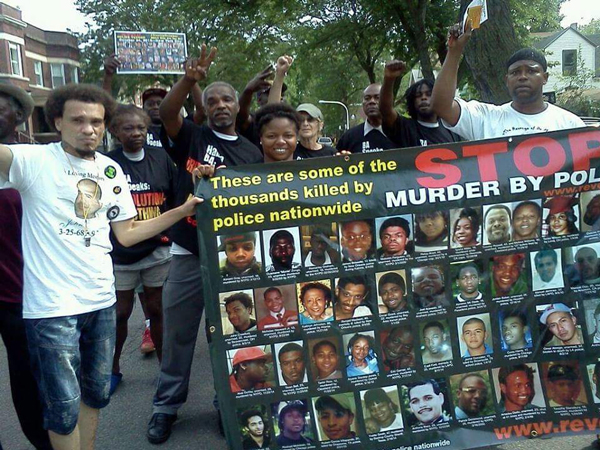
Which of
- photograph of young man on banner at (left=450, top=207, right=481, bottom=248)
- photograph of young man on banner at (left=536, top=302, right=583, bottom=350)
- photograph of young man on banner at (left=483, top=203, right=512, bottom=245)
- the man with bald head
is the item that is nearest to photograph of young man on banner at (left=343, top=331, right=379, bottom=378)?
photograph of young man on banner at (left=450, top=207, right=481, bottom=248)

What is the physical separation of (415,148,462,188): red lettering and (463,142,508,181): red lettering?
9 cm

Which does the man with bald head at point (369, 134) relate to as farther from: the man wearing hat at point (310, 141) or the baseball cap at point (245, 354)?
the baseball cap at point (245, 354)

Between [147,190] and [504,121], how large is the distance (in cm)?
255

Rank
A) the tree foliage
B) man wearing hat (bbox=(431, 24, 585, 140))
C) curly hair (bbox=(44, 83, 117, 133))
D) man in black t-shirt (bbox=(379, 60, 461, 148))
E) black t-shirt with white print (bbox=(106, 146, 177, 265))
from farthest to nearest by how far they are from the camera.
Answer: the tree foliage
black t-shirt with white print (bbox=(106, 146, 177, 265))
man in black t-shirt (bbox=(379, 60, 461, 148))
man wearing hat (bbox=(431, 24, 585, 140))
curly hair (bbox=(44, 83, 117, 133))

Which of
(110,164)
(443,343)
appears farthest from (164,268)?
(443,343)

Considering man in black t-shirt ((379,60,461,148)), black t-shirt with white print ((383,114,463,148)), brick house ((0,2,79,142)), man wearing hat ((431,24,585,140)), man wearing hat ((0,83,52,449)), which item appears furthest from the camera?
brick house ((0,2,79,142))

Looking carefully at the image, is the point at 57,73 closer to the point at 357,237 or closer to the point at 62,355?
the point at 62,355

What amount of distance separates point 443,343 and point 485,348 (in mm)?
224

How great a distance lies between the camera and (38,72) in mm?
39250

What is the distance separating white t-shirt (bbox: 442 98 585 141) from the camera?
135 inches

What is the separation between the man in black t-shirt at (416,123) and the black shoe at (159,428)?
247 centimetres

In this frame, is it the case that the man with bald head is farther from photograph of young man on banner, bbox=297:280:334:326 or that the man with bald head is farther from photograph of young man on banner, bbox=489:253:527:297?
photograph of young man on banner, bbox=297:280:334:326

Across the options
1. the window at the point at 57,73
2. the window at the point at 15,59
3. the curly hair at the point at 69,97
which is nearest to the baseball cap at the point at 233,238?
the curly hair at the point at 69,97

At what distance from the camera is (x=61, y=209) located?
269cm
